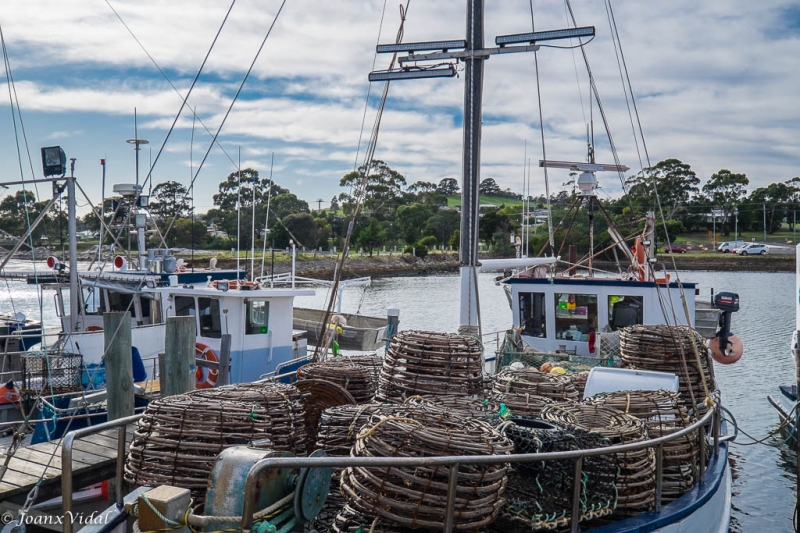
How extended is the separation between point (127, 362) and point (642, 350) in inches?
251

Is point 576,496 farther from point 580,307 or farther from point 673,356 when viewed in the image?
point 580,307

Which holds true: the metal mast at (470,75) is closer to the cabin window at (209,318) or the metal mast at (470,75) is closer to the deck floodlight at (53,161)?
the deck floodlight at (53,161)

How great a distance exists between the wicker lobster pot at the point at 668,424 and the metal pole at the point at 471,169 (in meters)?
3.29

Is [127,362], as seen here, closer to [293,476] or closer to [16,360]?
[293,476]

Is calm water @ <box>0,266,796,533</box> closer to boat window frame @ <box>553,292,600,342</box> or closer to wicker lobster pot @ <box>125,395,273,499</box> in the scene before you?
boat window frame @ <box>553,292,600,342</box>

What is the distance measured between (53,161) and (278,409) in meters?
7.70

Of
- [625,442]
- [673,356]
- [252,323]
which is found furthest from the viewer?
[252,323]

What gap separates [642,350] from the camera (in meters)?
8.00

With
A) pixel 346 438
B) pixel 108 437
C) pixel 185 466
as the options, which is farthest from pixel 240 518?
pixel 108 437

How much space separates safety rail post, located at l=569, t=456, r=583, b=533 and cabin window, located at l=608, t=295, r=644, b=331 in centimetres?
898

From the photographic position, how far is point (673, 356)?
782cm

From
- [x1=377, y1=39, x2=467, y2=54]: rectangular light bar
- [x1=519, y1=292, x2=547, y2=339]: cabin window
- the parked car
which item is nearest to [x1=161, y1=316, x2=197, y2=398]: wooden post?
[x1=377, y1=39, x2=467, y2=54]: rectangular light bar

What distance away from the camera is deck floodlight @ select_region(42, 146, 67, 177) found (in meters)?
10.5

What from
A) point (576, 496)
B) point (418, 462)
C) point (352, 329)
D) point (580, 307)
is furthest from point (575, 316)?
point (418, 462)
